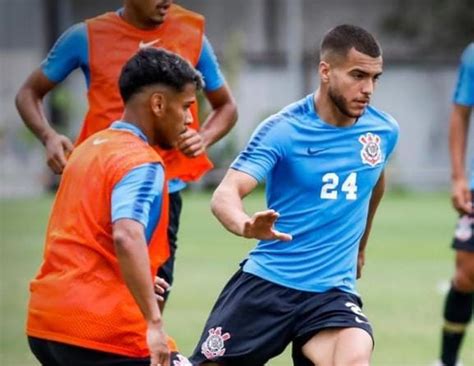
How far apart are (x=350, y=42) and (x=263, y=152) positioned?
0.67 metres

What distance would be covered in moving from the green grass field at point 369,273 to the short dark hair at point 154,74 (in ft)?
13.9

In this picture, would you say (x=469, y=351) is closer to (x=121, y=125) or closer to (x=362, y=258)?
(x=362, y=258)

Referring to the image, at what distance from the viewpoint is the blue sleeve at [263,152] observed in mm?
6684

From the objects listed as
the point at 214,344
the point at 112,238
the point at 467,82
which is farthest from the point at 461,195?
the point at 112,238

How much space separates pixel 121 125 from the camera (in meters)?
5.84

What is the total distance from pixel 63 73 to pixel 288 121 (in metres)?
1.67

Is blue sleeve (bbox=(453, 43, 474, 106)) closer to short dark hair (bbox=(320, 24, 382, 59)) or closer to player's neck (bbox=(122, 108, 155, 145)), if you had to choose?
short dark hair (bbox=(320, 24, 382, 59))

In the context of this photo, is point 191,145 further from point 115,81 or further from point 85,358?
point 85,358

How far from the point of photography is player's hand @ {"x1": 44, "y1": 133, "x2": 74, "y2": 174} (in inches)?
307

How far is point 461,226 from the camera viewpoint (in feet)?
30.5

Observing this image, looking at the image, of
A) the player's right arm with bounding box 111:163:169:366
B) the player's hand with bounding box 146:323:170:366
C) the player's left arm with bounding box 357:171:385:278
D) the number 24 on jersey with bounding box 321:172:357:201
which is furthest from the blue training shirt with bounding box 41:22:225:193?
the player's hand with bounding box 146:323:170:366

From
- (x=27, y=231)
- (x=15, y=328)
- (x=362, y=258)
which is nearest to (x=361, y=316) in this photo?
(x=362, y=258)

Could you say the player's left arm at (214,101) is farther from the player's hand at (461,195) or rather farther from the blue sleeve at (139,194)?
the blue sleeve at (139,194)

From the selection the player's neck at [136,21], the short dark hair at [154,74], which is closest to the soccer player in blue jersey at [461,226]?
the player's neck at [136,21]
